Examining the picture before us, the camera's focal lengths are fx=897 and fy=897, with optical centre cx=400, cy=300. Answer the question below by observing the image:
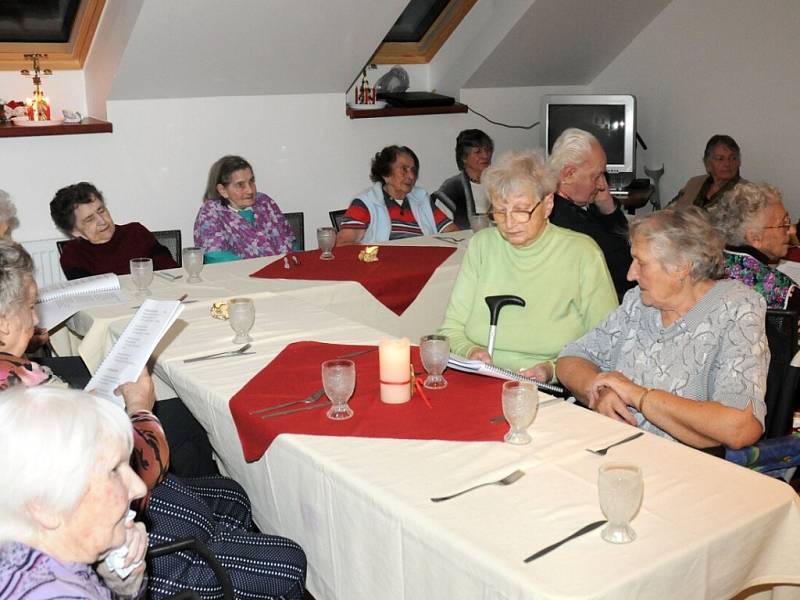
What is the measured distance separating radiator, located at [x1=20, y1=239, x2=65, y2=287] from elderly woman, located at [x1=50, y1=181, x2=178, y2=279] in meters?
1.00

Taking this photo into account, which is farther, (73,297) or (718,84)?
(718,84)

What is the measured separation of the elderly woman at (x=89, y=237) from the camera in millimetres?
3768

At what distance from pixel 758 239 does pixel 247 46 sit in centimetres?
310

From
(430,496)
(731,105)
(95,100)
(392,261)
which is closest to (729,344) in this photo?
(430,496)

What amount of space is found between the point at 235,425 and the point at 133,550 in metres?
0.69

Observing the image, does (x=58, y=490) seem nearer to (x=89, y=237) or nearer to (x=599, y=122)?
(x=89, y=237)

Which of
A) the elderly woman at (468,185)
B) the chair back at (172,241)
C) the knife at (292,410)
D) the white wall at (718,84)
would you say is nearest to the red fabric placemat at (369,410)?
the knife at (292,410)

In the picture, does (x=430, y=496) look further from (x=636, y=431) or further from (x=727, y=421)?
(x=727, y=421)

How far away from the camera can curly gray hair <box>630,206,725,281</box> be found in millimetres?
2168


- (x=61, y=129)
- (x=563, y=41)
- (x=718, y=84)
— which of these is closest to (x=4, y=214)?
(x=61, y=129)

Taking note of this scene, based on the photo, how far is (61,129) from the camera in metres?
4.68

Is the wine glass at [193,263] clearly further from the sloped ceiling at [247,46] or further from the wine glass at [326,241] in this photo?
the sloped ceiling at [247,46]

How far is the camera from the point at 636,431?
1881 millimetres

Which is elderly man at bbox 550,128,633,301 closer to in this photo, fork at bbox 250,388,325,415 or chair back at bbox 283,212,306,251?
fork at bbox 250,388,325,415
